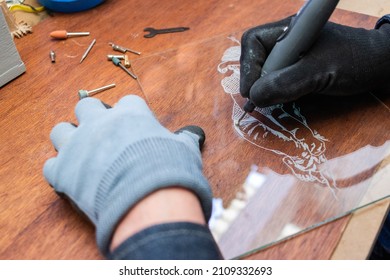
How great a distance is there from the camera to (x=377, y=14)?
0.74 m

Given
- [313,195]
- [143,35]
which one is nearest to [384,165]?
[313,195]

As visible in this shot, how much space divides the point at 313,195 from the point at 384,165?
0.11 meters

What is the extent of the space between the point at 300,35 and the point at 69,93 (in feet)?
1.11

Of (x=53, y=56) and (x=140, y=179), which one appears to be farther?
(x=53, y=56)

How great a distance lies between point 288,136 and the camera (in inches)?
20.7

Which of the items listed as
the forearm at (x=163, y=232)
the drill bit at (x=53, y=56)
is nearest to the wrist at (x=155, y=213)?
the forearm at (x=163, y=232)

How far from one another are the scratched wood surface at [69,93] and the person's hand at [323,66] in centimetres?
7

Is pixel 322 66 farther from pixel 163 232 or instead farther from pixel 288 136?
pixel 163 232

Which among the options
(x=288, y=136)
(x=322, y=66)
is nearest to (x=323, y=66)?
(x=322, y=66)

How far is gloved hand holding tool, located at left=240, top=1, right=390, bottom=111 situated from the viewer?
0.51 metres

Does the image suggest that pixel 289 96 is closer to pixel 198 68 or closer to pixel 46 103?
pixel 198 68

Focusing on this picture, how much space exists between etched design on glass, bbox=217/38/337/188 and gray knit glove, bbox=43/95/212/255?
0.39ft

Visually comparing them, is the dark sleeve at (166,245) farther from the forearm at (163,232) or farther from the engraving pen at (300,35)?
the engraving pen at (300,35)

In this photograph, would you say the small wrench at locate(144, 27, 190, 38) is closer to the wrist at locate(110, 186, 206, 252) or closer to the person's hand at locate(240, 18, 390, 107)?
the person's hand at locate(240, 18, 390, 107)
